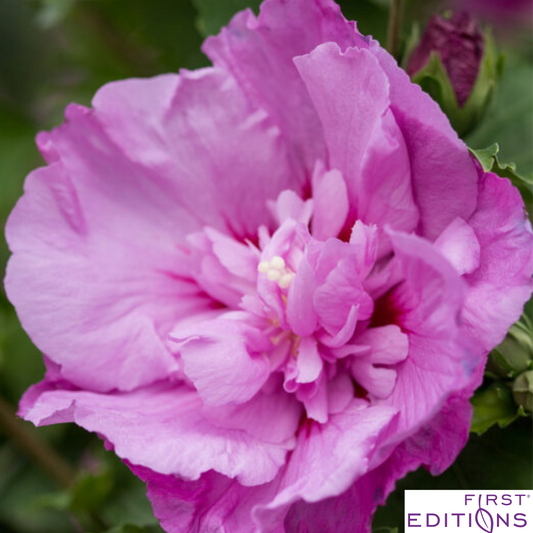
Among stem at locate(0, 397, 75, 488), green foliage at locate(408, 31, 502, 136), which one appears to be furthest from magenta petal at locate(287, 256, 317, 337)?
stem at locate(0, 397, 75, 488)

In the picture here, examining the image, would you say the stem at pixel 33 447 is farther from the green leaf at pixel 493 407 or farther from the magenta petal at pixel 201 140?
the green leaf at pixel 493 407

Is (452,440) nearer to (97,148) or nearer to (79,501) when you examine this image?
(97,148)

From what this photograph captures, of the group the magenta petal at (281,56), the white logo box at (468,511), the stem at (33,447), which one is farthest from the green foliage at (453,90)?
the stem at (33,447)

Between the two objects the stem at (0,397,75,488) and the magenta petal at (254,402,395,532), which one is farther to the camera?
the stem at (0,397,75,488)

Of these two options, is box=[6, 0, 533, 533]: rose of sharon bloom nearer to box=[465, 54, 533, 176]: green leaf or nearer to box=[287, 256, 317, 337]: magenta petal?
box=[287, 256, 317, 337]: magenta petal

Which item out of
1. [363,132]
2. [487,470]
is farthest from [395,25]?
[487,470]
